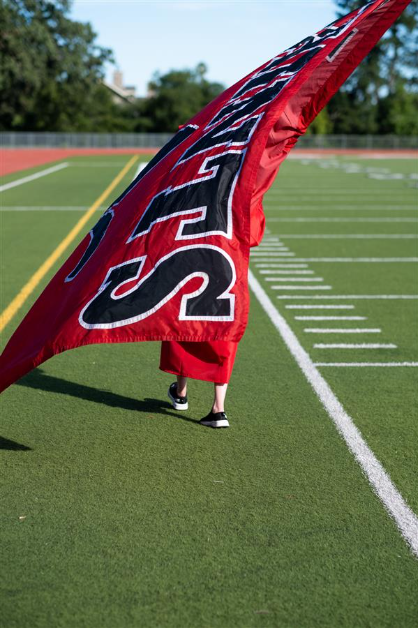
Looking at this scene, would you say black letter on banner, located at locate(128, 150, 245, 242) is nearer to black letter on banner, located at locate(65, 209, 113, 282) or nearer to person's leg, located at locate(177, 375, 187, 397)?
black letter on banner, located at locate(65, 209, 113, 282)

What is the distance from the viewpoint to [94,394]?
5.69 metres

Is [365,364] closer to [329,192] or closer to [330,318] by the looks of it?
[330,318]

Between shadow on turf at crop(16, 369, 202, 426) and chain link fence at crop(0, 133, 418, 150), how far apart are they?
62831 millimetres

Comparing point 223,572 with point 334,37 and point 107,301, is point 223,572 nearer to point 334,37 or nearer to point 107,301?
point 107,301

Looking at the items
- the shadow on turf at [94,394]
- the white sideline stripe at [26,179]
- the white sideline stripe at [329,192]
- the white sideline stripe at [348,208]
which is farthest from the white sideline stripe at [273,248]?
the white sideline stripe at [26,179]

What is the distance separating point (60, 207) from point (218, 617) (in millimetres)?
15535

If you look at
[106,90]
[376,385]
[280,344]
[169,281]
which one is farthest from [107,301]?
[106,90]

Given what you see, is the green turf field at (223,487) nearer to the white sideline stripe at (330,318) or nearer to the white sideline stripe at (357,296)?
the white sideline stripe at (330,318)

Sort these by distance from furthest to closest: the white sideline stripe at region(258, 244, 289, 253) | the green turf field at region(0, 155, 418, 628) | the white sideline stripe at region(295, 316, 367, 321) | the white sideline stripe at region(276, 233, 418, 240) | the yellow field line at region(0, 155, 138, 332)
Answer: the white sideline stripe at region(276, 233, 418, 240) < the white sideline stripe at region(258, 244, 289, 253) < the yellow field line at region(0, 155, 138, 332) < the white sideline stripe at region(295, 316, 367, 321) < the green turf field at region(0, 155, 418, 628)

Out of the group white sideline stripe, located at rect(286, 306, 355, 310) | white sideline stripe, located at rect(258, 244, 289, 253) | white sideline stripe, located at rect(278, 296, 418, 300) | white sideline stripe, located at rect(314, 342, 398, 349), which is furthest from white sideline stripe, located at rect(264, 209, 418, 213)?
white sideline stripe, located at rect(314, 342, 398, 349)

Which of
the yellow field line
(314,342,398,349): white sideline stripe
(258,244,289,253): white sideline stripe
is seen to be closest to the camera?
(314,342,398,349): white sideline stripe

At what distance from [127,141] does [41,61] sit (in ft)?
54.2

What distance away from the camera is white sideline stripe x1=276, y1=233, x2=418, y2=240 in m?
13.5

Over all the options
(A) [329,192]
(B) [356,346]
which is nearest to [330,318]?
(B) [356,346]
